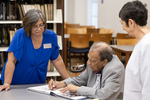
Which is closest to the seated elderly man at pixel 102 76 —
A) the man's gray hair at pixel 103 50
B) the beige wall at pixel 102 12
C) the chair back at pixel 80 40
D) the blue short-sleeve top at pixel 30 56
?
the man's gray hair at pixel 103 50

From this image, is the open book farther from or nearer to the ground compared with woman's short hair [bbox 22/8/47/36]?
nearer to the ground

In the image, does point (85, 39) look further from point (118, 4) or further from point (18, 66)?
point (18, 66)

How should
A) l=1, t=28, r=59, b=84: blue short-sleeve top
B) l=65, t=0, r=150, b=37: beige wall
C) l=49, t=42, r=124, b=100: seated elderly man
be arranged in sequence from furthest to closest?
l=65, t=0, r=150, b=37: beige wall < l=1, t=28, r=59, b=84: blue short-sleeve top < l=49, t=42, r=124, b=100: seated elderly man

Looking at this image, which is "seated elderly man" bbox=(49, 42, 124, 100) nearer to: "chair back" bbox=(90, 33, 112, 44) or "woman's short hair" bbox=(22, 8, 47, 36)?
"woman's short hair" bbox=(22, 8, 47, 36)

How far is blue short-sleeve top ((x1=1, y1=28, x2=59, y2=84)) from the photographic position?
2283 millimetres

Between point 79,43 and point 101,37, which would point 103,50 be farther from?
point 101,37

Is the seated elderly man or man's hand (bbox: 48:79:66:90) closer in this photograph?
the seated elderly man

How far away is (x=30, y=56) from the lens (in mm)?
2350

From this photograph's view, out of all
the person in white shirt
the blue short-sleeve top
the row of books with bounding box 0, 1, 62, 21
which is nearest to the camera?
the person in white shirt

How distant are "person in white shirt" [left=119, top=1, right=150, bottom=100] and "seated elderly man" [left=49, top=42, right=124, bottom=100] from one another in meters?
0.50

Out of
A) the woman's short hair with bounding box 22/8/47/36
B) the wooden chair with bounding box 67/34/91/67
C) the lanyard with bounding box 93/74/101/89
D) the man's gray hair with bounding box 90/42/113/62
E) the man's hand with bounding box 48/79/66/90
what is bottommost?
the wooden chair with bounding box 67/34/91/67

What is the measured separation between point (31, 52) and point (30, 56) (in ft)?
→ 0.14

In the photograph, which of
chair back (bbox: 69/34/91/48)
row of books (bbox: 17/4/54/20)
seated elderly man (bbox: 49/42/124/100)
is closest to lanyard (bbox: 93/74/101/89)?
seated elderly man (bbox: 49/42/124/100)

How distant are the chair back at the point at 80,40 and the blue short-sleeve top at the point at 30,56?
3703 mm
